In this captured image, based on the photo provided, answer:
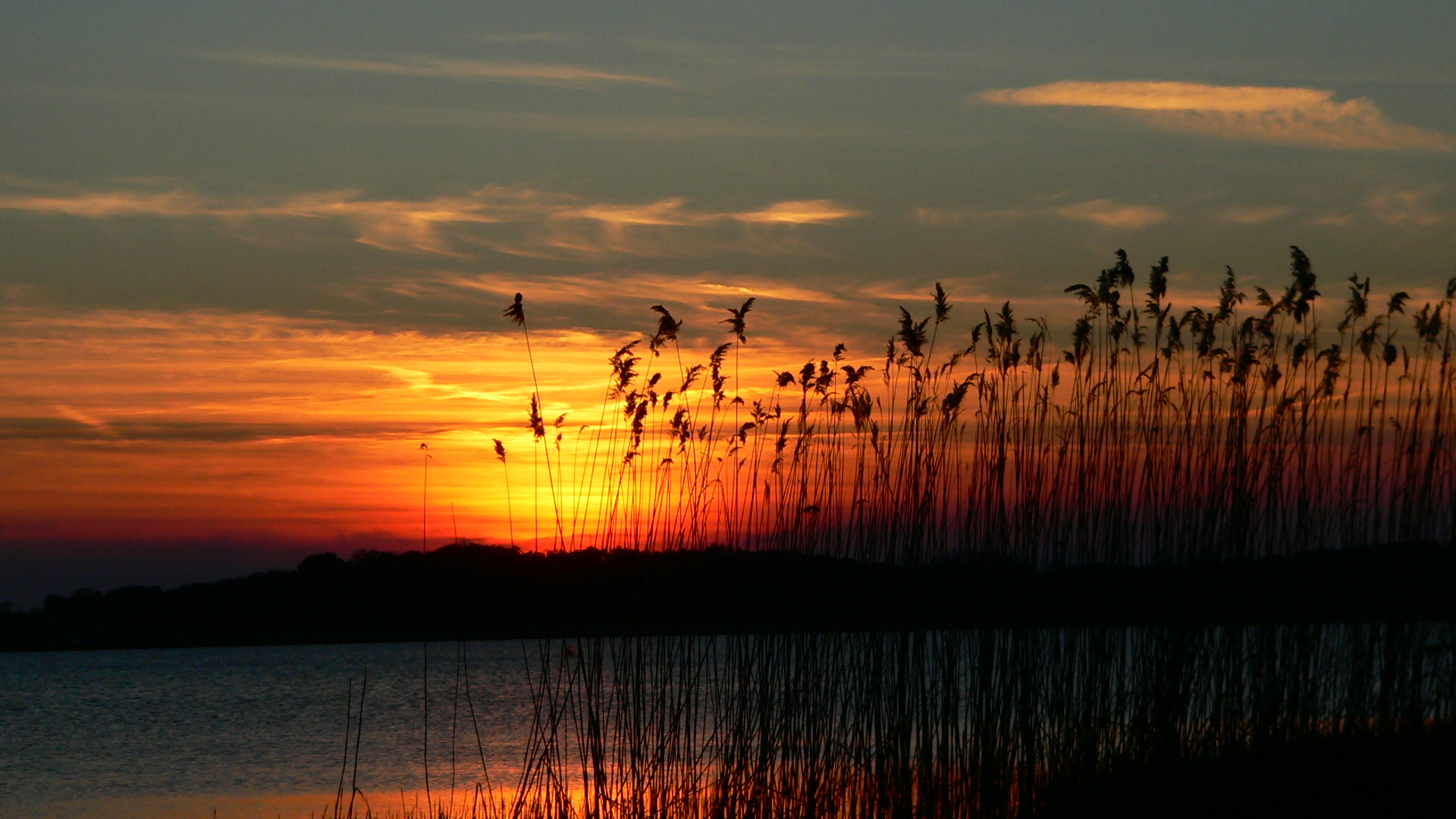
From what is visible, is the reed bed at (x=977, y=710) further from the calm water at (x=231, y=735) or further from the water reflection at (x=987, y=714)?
the calm water at (x=231, y=735)

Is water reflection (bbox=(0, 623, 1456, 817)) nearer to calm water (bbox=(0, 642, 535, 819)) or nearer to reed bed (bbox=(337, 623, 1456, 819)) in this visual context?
reed bed (bbox=(337, 623, 1456, 819))

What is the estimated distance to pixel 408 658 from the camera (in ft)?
177

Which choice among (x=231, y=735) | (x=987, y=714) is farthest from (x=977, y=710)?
(x=231, y=735)

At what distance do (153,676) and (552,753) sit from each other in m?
45.0

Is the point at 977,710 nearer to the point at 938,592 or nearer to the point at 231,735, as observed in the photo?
the point at 938,592

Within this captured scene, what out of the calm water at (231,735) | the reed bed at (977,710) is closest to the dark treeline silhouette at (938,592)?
the reed bed at (977,710)

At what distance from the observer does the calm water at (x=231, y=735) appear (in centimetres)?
1586

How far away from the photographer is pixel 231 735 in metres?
24.3

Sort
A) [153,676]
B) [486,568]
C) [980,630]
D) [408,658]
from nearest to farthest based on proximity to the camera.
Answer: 1. [980,630]
2. [486,568]
3. [153,676]
4. [408,658]

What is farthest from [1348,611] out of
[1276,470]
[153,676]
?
[153,676]

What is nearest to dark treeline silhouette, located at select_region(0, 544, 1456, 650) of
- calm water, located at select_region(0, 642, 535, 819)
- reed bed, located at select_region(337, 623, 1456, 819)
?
reed bed, located at select_region(337, 623, 1456, 819)

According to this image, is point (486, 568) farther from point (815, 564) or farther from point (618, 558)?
point (815, 564)

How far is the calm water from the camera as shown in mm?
15859

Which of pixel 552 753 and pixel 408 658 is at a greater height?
pixel 552 753
